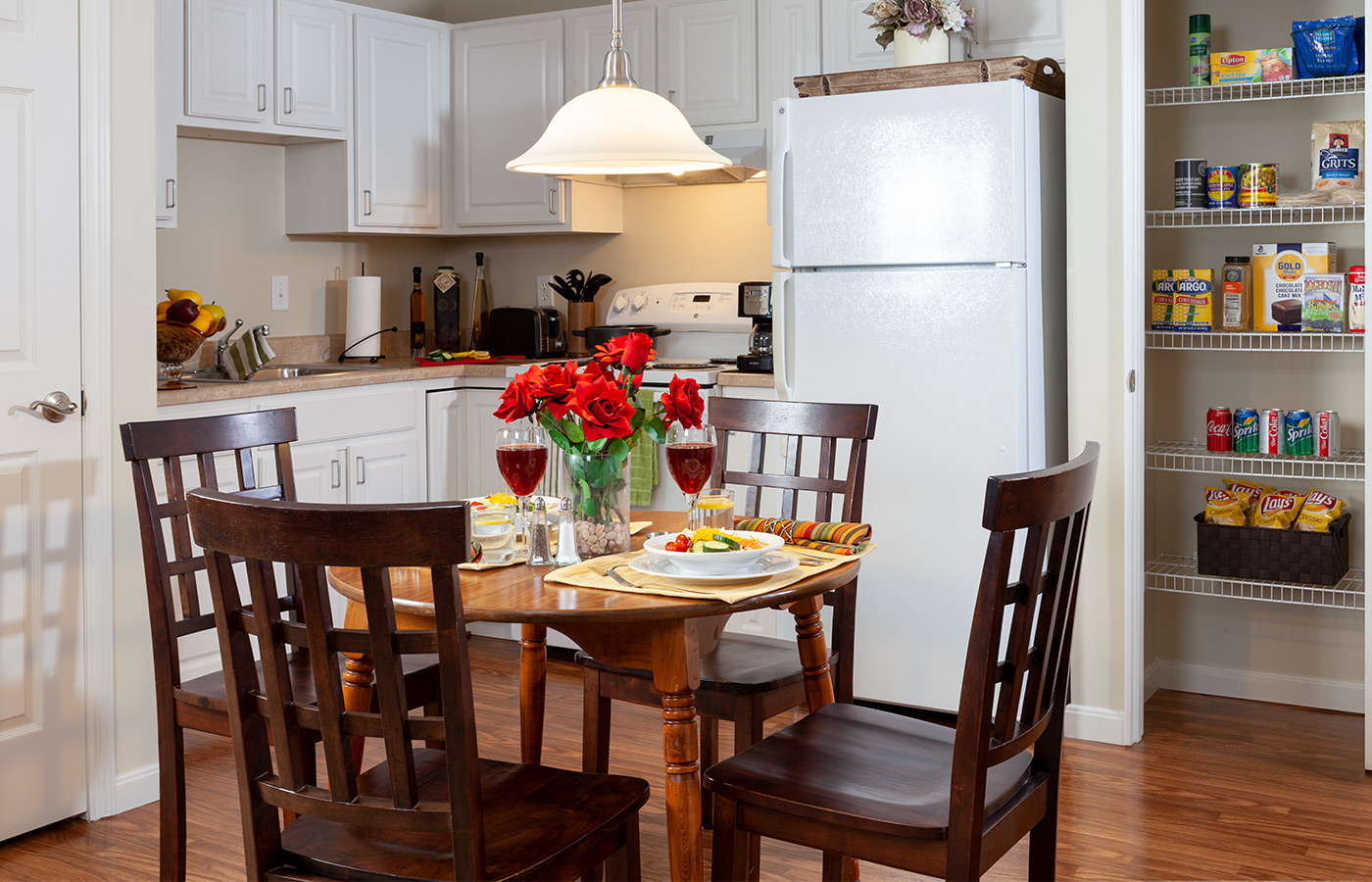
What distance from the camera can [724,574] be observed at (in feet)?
6.11

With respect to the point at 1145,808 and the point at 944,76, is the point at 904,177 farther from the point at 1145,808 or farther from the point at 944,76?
the point at 1145,808

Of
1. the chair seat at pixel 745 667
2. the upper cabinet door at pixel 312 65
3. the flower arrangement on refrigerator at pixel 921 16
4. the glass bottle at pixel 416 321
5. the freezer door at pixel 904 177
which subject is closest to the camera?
the chair seat at pixel 745 667

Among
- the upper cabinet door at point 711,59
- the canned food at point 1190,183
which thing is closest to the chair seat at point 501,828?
the canned food at point 1190,183

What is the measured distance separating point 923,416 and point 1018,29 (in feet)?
3.93

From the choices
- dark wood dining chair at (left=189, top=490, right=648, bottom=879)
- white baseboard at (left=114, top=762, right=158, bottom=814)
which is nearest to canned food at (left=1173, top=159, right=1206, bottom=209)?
dark wood dining chair at (left=189, top=490, right=648, bottom=879)

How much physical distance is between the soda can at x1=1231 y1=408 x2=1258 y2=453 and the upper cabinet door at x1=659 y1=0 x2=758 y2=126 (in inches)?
67.5

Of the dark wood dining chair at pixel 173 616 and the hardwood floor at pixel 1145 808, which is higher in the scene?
the dark wood dining chair at pixel 173 616

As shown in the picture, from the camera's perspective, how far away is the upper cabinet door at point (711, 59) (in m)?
4.02

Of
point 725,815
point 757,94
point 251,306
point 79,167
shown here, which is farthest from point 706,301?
point 725,815

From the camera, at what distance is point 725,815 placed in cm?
180

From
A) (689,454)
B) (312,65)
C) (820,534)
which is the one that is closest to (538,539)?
(689,454)

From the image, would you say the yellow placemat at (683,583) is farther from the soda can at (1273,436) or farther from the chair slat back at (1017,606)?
the soda can at (1273,436)

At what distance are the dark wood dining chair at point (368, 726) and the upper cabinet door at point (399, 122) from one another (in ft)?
9.58

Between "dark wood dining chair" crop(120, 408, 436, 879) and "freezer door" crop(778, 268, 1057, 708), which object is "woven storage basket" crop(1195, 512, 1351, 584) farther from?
"dark wood dining chair" crop(120, 408, 436, 879)
